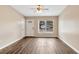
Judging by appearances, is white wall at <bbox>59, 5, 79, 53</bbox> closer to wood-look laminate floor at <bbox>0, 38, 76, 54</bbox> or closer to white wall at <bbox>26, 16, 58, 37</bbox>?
wood-look laminate floor at <bbox>0, 38, 76, 54</bbox>

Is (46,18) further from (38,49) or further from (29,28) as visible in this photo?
(38,49)

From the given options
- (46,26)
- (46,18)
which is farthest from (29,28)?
(46,18)

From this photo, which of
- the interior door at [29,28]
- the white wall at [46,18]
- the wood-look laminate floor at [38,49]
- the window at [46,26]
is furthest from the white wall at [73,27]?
the interior door at [29,28]

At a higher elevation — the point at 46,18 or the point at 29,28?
the point at 46,18

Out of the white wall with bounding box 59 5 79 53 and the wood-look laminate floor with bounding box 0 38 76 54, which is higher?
the white wall with bounding box 59 5 79 53

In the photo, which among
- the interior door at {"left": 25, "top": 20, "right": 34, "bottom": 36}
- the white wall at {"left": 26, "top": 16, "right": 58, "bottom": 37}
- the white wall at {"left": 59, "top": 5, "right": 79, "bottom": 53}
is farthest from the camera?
the interior door at {"left": 25, "top": 20, "right": 34, "bottom": 36}

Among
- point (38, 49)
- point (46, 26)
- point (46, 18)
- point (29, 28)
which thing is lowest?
point (38, 49)

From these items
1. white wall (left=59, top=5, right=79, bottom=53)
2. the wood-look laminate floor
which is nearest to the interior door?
the wood-look laminate floor

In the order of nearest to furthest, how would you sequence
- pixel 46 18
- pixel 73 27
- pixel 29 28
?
1. pixel 73 27
2. pixel 46 18
3. pixel 29 28

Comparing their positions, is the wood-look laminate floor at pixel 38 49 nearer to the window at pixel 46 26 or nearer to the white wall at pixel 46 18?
the white wall at pixel 46 18

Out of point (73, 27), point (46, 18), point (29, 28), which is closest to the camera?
point (73, 27)
